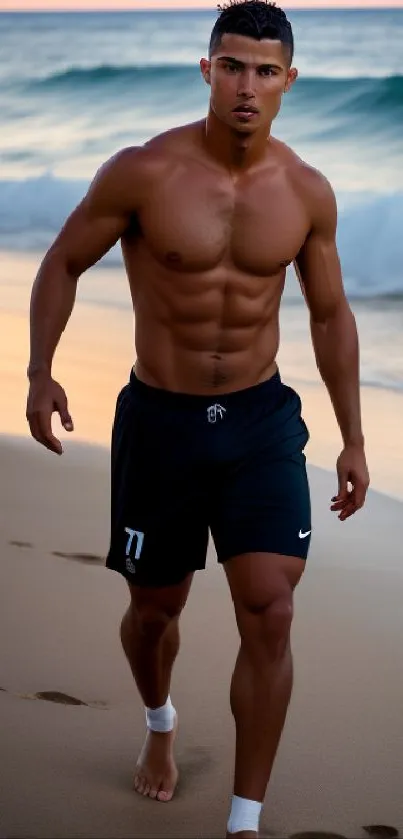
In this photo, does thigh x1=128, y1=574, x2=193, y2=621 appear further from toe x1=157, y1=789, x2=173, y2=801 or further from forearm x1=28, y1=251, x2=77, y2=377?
forearm x1=28, y1=251, x2=77, y2=377

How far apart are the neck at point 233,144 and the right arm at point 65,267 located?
0.62 ft

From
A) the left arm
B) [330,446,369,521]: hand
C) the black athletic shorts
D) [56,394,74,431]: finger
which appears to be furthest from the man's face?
[330,446,369,521]: hand

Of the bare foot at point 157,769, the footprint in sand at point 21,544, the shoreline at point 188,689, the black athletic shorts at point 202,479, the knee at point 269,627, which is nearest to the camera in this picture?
the knee at point 269,627

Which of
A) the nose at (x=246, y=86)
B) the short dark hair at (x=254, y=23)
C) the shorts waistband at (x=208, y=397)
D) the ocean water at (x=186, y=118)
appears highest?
the ocean water at (x=186, y=118)

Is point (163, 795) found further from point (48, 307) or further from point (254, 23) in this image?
point (254, 23)

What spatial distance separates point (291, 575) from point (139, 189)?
95 centimetres

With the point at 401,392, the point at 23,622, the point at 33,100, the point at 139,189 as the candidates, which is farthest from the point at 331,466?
the point at 33,100

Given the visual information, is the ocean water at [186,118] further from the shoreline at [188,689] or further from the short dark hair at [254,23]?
the short dark hair at [254,23]

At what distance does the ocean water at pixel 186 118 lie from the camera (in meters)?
14.2

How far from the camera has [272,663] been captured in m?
3.54

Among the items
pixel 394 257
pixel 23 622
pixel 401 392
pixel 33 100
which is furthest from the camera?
pixel 33 100

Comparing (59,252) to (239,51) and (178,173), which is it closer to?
(178,173)

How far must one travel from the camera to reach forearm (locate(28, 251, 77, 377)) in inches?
147

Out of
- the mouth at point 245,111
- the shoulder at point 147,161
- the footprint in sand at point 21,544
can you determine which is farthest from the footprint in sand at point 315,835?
the footprint in sand at point 21,544
